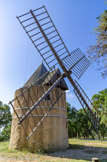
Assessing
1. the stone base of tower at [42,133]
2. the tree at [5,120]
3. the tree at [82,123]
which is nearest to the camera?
the stone base of tower at [42,133]

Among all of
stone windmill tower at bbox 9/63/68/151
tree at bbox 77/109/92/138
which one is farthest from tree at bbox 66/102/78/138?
stone windmill tower at bbox 9/63/68/151

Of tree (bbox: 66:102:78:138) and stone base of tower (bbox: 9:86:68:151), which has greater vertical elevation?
stone base of tower (bbox: 9:86:68:151)

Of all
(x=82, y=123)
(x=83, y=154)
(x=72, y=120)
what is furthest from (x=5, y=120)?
(x=83, y=154)

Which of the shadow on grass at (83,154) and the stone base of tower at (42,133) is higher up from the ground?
the stone base of tower at (42,133)

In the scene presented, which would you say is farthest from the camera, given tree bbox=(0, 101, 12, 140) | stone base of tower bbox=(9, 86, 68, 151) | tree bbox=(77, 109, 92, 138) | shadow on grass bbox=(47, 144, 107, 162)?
tree bbox=(77, 109, 92, 138)

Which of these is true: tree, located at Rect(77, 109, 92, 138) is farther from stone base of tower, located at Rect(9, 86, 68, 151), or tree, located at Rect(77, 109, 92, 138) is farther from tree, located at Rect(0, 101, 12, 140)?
stone base of tower, located at Rect(9, 86, 68, 151)

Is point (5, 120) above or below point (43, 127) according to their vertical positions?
below

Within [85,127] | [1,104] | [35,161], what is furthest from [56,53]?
[85,127]

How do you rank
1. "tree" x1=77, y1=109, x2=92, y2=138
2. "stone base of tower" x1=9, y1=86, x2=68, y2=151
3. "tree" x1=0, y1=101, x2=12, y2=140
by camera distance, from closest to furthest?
"stone base of tower" x1=9, y1=86, x2=68, y2=151 < "tree" x1=0, y1=101, x2=12, y2=140 < "tree" x1=77, y1=109, x2=92, y2=138

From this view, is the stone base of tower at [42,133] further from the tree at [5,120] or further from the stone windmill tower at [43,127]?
the tree at [5,120]

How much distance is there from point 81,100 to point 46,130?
3687mm

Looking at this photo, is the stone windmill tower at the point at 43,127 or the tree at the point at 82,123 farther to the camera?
the tree at the point at 82,123

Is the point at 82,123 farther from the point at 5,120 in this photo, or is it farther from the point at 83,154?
the point at 83,154

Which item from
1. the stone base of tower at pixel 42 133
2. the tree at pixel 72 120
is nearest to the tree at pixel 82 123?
the tree at pixel 72 120
